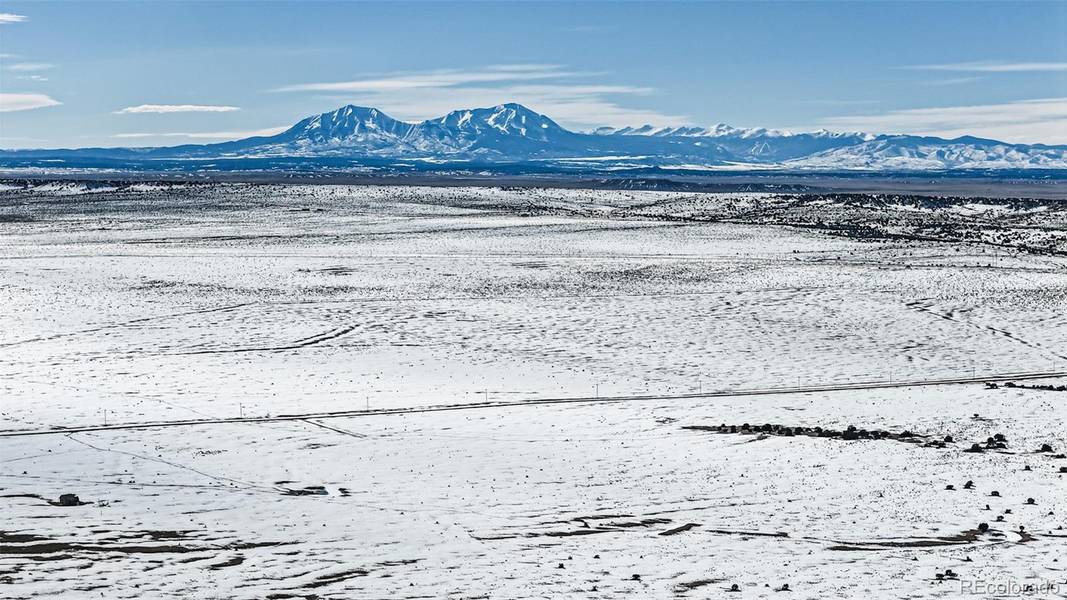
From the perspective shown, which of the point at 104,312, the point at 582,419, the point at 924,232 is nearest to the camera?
the point at 582,419

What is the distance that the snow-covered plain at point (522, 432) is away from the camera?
47.9 ft

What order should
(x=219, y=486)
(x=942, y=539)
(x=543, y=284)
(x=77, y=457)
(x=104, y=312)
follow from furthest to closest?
(x=543, y=284) < (x=104, y=312) < (x=77, y=457) < (x=219, y=486) < (x=942, y=539)

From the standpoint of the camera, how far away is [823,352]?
32375mm

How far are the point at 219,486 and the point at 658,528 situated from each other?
7.05 meters

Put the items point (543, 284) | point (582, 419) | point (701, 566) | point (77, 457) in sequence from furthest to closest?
point (543, 284)
point (582, 419)
point (77, 457)
point (701, 566)

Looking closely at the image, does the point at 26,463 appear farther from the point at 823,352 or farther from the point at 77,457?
the point at 823,352

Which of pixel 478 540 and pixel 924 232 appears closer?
pixel 478 540

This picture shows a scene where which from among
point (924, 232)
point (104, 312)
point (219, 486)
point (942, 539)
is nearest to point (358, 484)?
point (219, 486)

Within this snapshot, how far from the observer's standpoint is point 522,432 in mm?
22406

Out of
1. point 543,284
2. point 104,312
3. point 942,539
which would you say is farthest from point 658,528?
point 543,284

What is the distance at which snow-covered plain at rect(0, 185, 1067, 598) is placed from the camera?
47.9ft

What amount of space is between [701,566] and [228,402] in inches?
540

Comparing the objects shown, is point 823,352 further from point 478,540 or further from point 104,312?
point 104,312

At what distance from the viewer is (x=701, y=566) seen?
1455 centimetres
